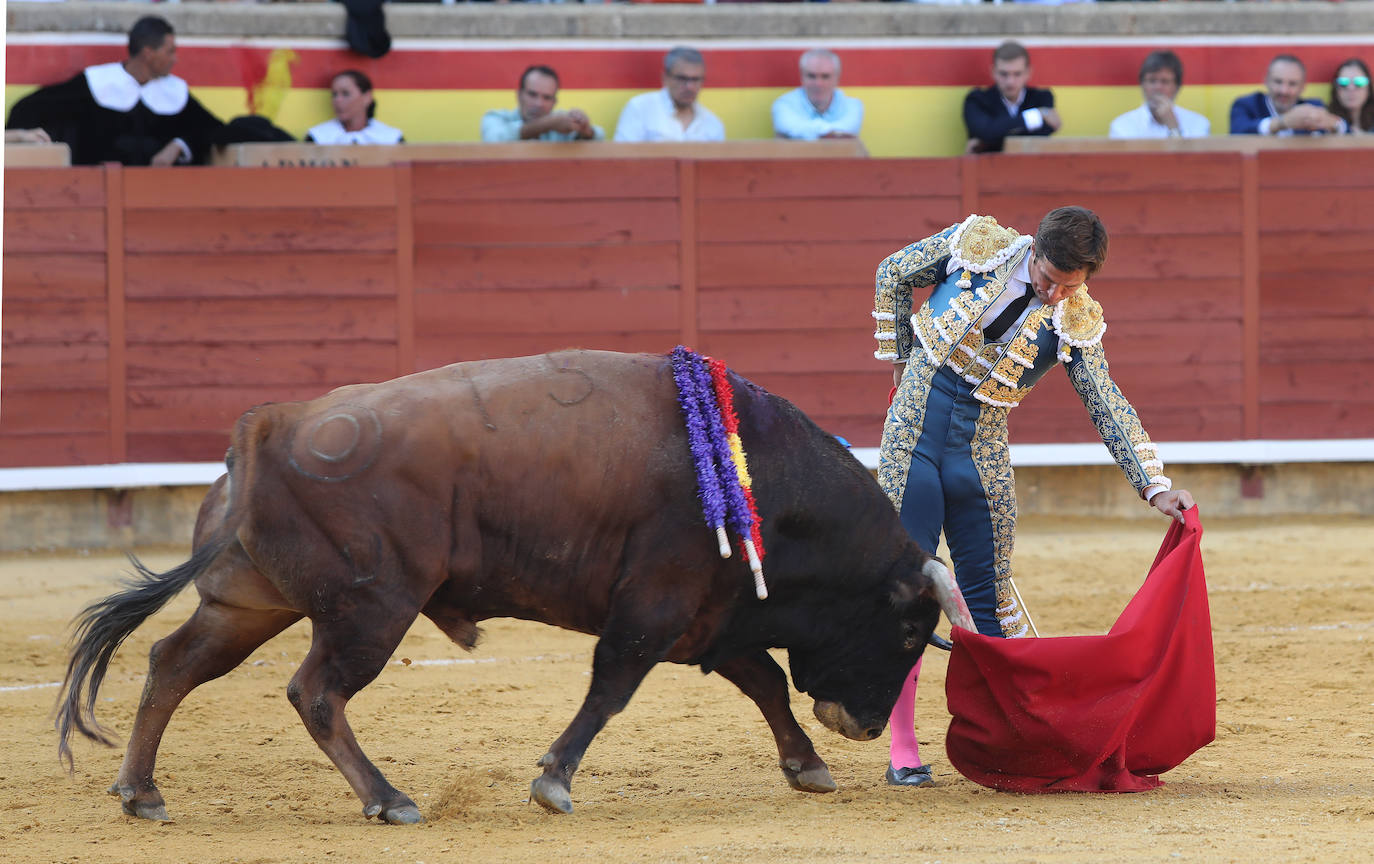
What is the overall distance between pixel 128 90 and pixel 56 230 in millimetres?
720

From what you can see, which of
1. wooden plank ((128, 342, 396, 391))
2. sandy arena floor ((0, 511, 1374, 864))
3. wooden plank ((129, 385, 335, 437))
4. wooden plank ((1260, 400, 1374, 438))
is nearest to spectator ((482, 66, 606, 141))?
wooden plank ((128, 342, 396, 391))

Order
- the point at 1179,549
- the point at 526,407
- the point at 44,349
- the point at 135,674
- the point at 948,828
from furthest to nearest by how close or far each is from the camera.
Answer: the point at 44,349 → the point at 135,674 → the point at 1179,549 → the point at 526,407 → the point at 948,828

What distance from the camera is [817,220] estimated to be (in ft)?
25.7

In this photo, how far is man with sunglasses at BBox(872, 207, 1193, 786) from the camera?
3.54 meters

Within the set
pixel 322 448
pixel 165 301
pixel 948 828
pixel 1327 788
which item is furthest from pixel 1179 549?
pixel 165 301

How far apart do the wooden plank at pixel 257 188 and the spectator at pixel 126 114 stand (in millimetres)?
137

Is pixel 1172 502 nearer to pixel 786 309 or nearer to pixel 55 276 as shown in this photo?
pixel 786 309

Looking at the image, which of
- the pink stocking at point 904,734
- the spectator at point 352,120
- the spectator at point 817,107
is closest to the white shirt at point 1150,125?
the spectator at point 817,107

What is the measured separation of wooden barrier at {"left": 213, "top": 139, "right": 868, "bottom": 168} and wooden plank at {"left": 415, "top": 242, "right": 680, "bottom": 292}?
0.44m

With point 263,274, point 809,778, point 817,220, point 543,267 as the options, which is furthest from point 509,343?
point 809,778

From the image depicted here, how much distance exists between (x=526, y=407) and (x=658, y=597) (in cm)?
48

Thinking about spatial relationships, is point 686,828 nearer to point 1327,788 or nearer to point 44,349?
point 1327,788

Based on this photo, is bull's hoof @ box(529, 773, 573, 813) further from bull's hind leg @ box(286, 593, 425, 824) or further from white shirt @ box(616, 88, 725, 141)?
white shirt @ box(616, 88, 725, 141)

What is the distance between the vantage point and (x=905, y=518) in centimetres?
367
